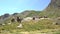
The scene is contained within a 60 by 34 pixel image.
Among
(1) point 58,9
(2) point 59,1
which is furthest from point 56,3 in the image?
(1) point 58,9

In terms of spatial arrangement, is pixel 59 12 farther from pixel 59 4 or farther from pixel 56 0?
pixel 56 0

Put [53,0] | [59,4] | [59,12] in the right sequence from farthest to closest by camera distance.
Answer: [53,0] < [59,4] < [59,12]

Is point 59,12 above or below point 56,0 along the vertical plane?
below

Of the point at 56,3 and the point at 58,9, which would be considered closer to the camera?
the point at 58,9

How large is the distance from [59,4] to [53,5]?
9.68m

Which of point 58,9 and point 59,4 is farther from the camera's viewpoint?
point 59,4

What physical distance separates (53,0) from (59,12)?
39833mm

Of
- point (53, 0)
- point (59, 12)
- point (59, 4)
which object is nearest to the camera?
point (59, 12)

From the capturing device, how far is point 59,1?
7298 inches

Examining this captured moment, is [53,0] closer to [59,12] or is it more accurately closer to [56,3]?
[56,3]

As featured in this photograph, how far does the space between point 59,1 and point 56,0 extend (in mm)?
6984

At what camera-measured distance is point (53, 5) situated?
188 metres

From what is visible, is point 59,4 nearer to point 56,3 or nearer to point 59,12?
point 56,3

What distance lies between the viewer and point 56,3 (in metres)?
186
